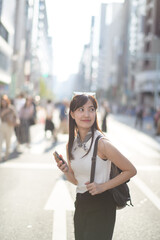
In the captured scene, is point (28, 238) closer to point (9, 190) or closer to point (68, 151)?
point (68, 151)

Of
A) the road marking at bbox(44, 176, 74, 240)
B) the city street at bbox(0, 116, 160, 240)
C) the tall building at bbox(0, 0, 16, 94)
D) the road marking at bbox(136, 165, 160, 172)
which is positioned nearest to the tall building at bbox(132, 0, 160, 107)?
the tall building at bbox(0, 0, 16, 94)

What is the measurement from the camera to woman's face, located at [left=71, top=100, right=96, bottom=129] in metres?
2.77

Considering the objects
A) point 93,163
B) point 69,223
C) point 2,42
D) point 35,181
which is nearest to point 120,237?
point 69,223

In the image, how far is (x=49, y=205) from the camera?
5789 mm

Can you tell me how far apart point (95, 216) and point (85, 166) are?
39 cm

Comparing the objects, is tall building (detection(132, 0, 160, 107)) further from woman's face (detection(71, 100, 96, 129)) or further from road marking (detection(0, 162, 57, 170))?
woman's face (detection(71, 100, 96, 129))

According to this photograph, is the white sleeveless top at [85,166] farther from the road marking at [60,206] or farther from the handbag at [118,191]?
the road marking at [60,206]

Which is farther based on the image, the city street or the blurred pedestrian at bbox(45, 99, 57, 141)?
the blurred pedestrian at bbox(45, 99, 57, 141)

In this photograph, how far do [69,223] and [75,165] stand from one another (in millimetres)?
2366

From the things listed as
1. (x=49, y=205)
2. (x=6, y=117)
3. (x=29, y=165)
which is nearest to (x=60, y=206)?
(x=49, y=205)

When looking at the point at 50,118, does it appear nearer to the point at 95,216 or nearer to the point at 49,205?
the point at 49,205

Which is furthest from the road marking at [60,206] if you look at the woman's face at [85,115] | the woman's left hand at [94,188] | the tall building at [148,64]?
the tall building at [148,64]

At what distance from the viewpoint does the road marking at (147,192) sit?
20.1ft

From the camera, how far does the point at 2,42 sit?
139 feet
